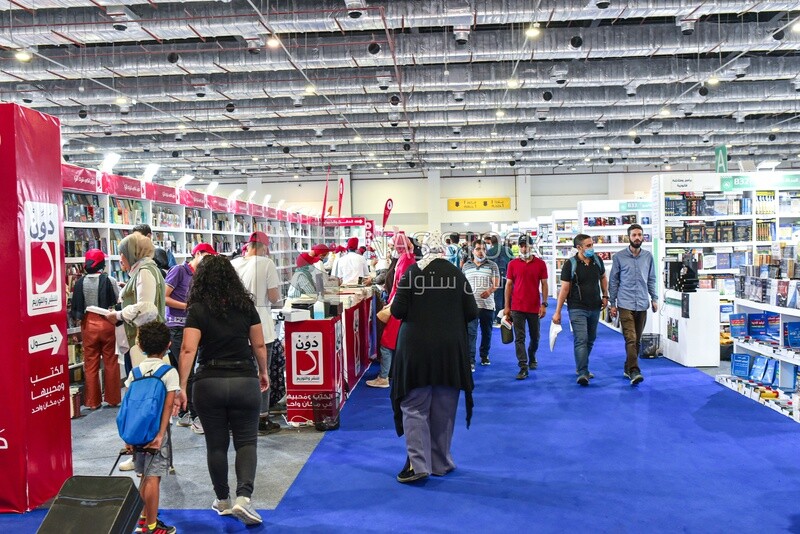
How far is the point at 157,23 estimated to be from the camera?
372 inches

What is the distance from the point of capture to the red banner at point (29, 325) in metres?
3.82

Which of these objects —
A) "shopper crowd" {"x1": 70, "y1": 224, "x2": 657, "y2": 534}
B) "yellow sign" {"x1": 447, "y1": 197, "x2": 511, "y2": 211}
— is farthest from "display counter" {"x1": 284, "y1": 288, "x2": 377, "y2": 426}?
"yellow sign" {"x1": 447, "y1": 197, "x2": 511, "y2": 211}

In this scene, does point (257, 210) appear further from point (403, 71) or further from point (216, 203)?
point (403, 71)

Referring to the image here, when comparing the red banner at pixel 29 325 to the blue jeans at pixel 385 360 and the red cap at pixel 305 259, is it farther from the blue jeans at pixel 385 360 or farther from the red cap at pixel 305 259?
the blue jeans at pixel 385 360

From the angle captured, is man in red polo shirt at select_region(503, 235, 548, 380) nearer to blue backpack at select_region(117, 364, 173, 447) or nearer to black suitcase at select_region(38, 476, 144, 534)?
blue backpack at select_region(117, 364, 173, 447)

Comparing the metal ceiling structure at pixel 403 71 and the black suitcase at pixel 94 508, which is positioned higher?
the metal ceiling structure at pixel 403 71

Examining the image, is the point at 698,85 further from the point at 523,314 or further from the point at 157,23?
the point at 157,23

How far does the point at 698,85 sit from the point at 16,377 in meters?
14.7

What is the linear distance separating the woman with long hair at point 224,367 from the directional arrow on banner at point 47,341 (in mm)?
1139

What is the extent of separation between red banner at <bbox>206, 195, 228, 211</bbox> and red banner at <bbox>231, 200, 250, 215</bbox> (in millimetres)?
495

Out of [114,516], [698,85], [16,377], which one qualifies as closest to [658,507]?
[114,516]

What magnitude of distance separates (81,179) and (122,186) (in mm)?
1091

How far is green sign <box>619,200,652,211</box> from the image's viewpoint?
1423cm

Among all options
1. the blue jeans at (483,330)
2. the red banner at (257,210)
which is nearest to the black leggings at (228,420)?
the blue jeans at (483,330)
